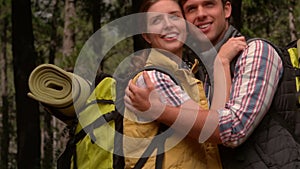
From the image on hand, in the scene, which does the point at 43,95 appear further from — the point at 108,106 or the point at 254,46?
the point at 254,46

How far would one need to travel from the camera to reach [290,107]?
308 centimetres

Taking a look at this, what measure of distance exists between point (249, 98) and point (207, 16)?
0.52 metres

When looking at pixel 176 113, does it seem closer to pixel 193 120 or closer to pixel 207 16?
pixel 193 120

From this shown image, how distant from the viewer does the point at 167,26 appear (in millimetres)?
3266

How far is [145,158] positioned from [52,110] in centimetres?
98

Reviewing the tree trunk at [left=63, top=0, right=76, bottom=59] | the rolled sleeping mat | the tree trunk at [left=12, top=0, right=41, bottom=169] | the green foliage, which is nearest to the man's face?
the rolled sleeping mat

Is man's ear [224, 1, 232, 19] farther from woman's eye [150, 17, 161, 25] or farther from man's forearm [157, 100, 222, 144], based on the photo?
man's forearm [157, 100, 222, 144]

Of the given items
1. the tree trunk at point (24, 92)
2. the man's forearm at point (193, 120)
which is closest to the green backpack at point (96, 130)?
the man's forearm at point (193, 120)

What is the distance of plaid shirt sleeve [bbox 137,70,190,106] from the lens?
306 cm

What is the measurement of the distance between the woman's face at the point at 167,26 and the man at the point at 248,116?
274 millimetres

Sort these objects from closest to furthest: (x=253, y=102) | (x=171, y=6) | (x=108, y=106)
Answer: (x=253, y=102) → (x=171, y=6) → (x=108, y=106)

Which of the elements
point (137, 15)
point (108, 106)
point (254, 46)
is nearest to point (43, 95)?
point (108, 106)

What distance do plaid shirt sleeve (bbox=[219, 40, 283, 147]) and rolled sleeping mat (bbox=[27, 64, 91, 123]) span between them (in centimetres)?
111

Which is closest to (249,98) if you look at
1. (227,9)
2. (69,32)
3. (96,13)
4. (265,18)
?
(227,9)
